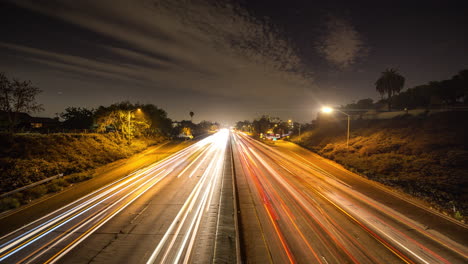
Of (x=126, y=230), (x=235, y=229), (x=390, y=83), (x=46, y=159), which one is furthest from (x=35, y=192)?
(x=390, y=83)

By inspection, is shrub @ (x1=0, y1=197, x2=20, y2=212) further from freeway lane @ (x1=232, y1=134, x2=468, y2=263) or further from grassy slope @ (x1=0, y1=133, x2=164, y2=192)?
freeway lane @ (x1=232, y1=134, x2=468, y2=263)

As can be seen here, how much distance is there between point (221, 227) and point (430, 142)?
30386 millimetres

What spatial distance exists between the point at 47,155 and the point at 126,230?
21218 millimetres

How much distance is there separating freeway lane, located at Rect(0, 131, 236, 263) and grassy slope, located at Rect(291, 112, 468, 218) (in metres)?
17.0

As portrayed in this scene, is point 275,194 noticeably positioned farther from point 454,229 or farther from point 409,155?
point 409,155

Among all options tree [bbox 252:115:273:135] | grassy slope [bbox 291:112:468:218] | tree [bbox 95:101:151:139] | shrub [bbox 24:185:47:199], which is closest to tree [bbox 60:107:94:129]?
tree [bbox 95:101:151:139]

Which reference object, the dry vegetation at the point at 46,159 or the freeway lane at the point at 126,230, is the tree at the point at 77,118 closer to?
the dry vegetation at the point at 46,159

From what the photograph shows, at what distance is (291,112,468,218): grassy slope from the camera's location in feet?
52.1

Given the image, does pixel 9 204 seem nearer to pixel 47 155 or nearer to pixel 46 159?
pixel 46 159

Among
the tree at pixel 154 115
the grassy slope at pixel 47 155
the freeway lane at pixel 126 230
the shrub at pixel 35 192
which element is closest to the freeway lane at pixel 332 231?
the freeway lane at pixel 126 230

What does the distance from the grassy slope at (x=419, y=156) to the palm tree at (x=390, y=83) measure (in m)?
24.0

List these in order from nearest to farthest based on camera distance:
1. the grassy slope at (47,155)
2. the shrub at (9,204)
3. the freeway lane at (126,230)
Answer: the freeway lane at (126,230), the shrub at (9,204), the grassy slope at (47,155)

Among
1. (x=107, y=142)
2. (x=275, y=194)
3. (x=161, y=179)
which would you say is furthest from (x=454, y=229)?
(x=107, y=142)

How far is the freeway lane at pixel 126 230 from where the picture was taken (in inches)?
309
